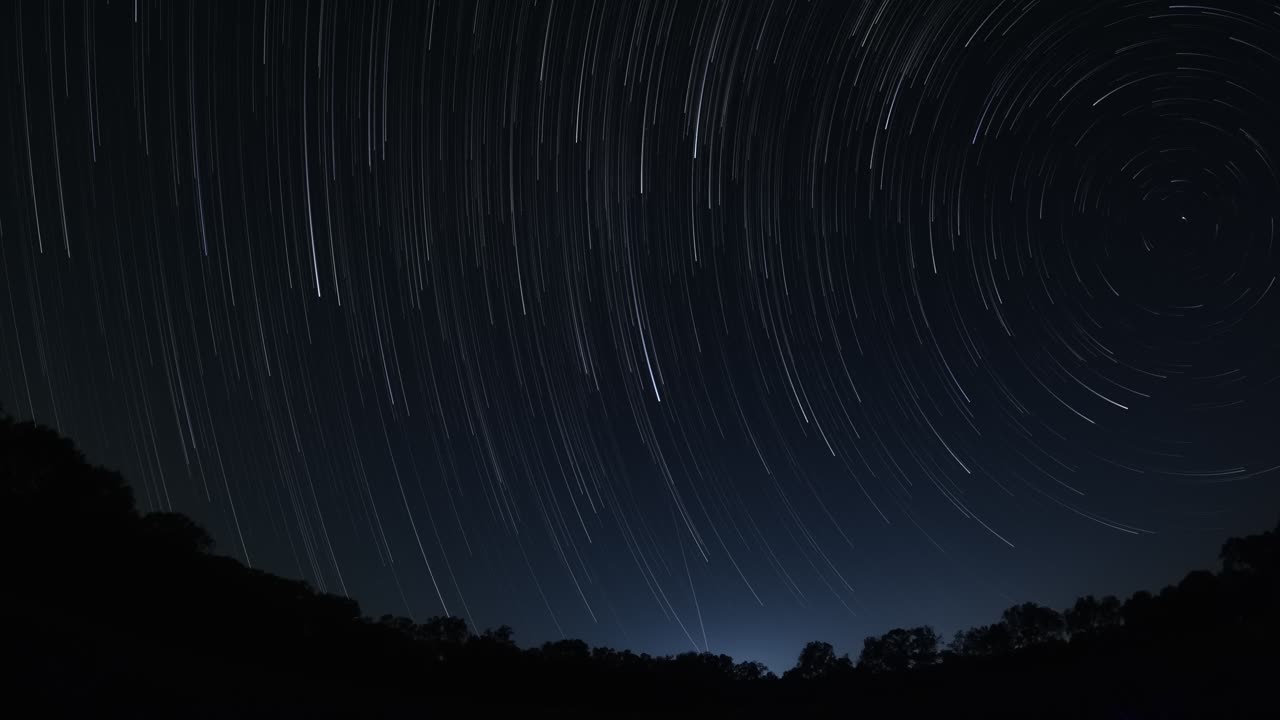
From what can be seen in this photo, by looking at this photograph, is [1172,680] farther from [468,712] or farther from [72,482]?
[72,482]

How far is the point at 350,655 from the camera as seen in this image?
65.9 ft

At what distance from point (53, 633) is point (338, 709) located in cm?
434

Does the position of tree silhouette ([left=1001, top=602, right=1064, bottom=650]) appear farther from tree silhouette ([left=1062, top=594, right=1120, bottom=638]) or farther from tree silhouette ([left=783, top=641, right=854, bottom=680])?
tree silhouette ([left=783, top=641, right=854, bottom=680])

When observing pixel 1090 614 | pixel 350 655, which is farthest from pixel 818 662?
pixel 350 655

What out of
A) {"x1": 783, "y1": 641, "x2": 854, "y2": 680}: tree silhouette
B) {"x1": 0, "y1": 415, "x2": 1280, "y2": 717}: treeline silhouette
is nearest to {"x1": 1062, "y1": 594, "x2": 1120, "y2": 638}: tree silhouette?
{"x1": 0, "y1": 415, "x2": 1280, "y2": 717}: treeline silhouette

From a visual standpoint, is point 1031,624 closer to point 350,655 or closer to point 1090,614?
point 1090,614

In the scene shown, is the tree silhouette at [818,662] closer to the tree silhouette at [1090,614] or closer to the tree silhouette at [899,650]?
the tree silhouette at [899,650]

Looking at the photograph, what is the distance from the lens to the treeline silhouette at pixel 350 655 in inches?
370

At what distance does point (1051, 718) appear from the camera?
10258 millimetres

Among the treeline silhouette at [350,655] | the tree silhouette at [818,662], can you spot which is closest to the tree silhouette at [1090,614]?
the treeline silhouette at [350,655]

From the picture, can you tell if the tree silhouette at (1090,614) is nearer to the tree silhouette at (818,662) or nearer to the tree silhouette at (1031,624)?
the tree silhouette at (1031,624)

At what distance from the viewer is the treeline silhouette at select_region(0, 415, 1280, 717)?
9398 mm

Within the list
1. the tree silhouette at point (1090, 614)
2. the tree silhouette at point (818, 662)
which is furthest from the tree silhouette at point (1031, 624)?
the tree silhouette at point (818, 662)

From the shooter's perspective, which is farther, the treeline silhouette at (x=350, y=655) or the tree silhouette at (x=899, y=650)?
the tree silhouette at (x=899, y=650)
